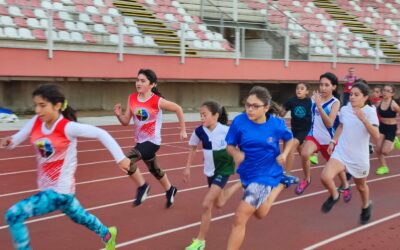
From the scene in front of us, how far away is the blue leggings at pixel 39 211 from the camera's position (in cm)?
399

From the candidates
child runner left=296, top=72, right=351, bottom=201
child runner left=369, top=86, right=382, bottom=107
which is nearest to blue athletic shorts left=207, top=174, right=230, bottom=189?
child runner left=296, top=72, right=351, bottom=201

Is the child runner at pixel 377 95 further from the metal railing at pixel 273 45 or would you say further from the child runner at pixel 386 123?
the metal railing at pixel 273 45

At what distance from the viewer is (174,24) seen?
19.7 m

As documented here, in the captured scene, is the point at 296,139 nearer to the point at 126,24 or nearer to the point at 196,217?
the point at 196,217

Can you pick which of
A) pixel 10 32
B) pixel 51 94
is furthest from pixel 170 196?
pixel 10 32

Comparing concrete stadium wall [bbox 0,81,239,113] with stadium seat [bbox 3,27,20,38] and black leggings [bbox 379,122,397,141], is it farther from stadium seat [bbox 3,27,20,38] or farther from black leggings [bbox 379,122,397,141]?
black leggings [bbox 379,122,397,141]

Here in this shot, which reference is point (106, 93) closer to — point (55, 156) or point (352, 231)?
point (352, 231)

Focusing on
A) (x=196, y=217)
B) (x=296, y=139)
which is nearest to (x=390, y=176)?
(x=296, y=139)

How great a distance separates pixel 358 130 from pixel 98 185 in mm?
3961

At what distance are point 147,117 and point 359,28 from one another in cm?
2439

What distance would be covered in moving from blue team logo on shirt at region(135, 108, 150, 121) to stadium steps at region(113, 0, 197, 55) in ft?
39.6

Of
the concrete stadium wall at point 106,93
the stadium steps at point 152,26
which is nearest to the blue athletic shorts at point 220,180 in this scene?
the concrete stadium wall at point 106,93

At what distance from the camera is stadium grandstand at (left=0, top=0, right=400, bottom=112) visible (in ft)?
51.9

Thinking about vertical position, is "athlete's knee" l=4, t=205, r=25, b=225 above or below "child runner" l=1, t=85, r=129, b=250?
below
